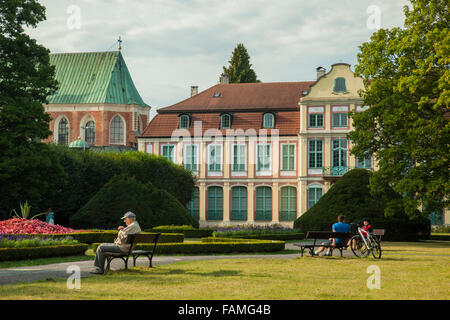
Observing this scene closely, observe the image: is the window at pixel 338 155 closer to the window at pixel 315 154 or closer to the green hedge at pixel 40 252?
the window at pixel 315 154

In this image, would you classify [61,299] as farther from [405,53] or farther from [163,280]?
[405,53]

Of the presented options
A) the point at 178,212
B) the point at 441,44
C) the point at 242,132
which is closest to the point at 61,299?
the point at 441,44

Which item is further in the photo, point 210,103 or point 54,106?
point 54,106

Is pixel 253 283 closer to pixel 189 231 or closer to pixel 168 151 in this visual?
pixel 189 231

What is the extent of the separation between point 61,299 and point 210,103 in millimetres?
45464

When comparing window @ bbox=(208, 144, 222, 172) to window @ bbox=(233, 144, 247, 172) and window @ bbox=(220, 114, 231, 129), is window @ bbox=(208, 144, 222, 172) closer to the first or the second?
window @ bbox=(233, 144, 247, 172)

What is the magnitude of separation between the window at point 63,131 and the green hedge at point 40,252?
50.2 meters

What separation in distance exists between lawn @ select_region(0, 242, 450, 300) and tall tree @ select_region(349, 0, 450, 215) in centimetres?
1090

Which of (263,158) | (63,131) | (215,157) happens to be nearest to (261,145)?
(263,158)

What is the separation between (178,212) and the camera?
3284cm

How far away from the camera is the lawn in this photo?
9922mm

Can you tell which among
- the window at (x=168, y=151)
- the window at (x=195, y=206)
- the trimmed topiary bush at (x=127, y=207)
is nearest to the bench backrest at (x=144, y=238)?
the trimmed topiary bush at (x=127, y=207)

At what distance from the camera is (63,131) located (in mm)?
68000
